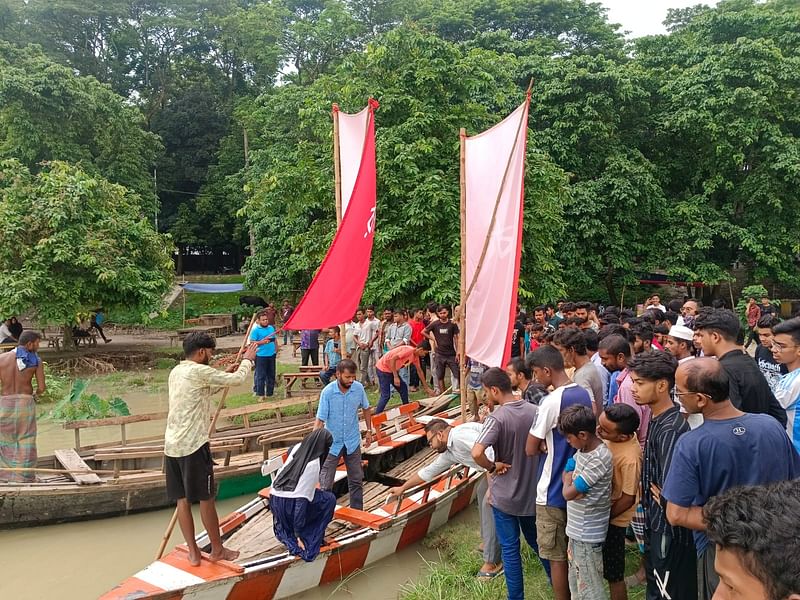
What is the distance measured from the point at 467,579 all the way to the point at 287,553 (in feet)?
4.52

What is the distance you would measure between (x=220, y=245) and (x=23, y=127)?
13141 mm

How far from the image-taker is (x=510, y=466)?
378 centimetres

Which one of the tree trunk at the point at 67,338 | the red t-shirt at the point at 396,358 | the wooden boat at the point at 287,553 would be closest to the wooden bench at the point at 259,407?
the red t-shirt at the point at 396,358

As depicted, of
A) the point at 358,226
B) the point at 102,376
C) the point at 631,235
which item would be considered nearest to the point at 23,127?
the point at 102,376

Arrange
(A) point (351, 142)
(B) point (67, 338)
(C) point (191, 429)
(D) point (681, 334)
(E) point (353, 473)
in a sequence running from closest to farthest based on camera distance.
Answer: (C) point (191, 429), (D) point (681, 334), (E) point (353, 473), (A) point (351, 142), (B) point (67, 338)

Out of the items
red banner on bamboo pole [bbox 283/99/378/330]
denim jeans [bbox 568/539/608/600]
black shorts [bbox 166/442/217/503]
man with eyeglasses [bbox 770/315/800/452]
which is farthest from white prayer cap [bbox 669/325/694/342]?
black shorts [bbox 166/442/217/503]

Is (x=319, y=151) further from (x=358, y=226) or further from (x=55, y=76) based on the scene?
(x=55, y=76)

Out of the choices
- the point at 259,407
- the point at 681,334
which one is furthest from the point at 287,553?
the point at 259,407

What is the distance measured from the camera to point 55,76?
1889 centimetres

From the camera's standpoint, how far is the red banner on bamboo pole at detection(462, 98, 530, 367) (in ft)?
18.5

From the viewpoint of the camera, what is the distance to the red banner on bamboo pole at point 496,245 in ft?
18.5

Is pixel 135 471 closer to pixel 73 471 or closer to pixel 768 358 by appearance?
pixel 73 471

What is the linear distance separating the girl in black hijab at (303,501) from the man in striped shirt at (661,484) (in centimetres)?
223

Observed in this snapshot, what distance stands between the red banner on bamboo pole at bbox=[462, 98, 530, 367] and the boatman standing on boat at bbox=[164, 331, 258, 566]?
243 centimetres
